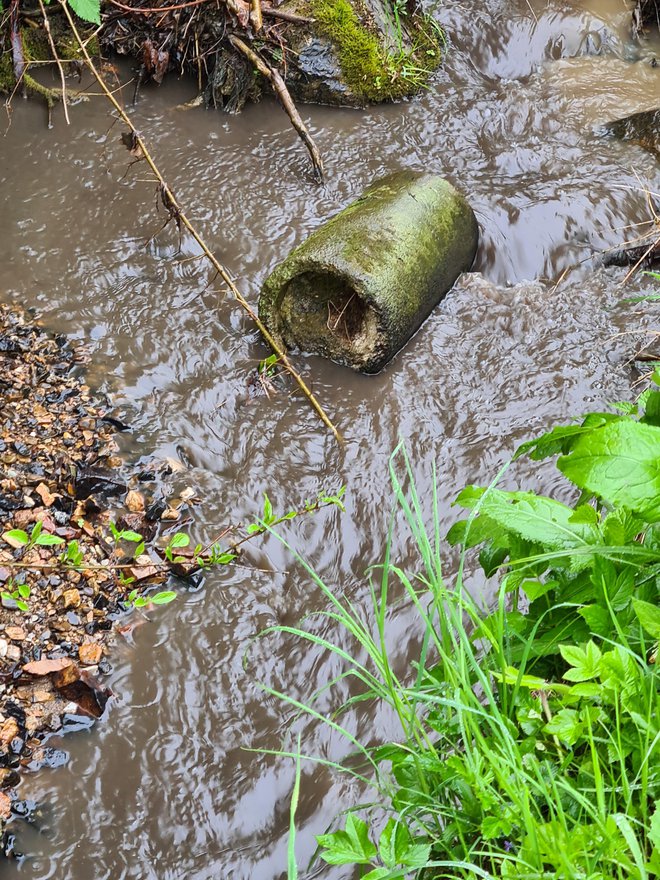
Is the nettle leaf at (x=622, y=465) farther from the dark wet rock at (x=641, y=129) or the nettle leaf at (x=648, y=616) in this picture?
the dark wet rock at (x=641, y=129)

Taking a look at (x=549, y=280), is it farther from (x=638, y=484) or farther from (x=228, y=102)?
(x=638, y=484)

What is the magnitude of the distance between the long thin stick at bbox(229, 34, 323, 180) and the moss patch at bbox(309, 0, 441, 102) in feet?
2.37

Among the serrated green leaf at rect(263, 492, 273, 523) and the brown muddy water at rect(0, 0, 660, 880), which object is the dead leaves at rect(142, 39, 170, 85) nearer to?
the brown muddy water at rect(0, 0, 660, 880)

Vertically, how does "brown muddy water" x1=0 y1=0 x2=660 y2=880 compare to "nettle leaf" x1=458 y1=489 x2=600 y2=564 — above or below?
below

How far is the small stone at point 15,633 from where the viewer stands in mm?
2748

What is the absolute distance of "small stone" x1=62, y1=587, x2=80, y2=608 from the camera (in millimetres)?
2891

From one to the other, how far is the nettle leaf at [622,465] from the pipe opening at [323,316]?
92.6 inches

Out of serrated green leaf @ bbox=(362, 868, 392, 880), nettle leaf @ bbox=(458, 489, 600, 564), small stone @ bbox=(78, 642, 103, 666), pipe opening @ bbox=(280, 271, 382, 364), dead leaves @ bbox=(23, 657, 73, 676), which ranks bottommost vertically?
small stone @ bbox=(78, 642, 103, 666)

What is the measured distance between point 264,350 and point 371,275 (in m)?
0.72

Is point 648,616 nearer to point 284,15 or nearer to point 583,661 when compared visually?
point 583,661

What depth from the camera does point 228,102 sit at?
17.5ft

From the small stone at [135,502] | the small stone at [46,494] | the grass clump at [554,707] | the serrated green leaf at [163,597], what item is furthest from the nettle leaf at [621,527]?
the small stone at [46,494]

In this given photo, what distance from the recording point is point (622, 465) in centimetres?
162

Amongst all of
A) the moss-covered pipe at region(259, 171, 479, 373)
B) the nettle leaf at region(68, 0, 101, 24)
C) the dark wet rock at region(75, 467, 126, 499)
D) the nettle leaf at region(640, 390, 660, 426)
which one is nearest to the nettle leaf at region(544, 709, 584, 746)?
the nettle leaf at region(640, 390, 660, 426)
